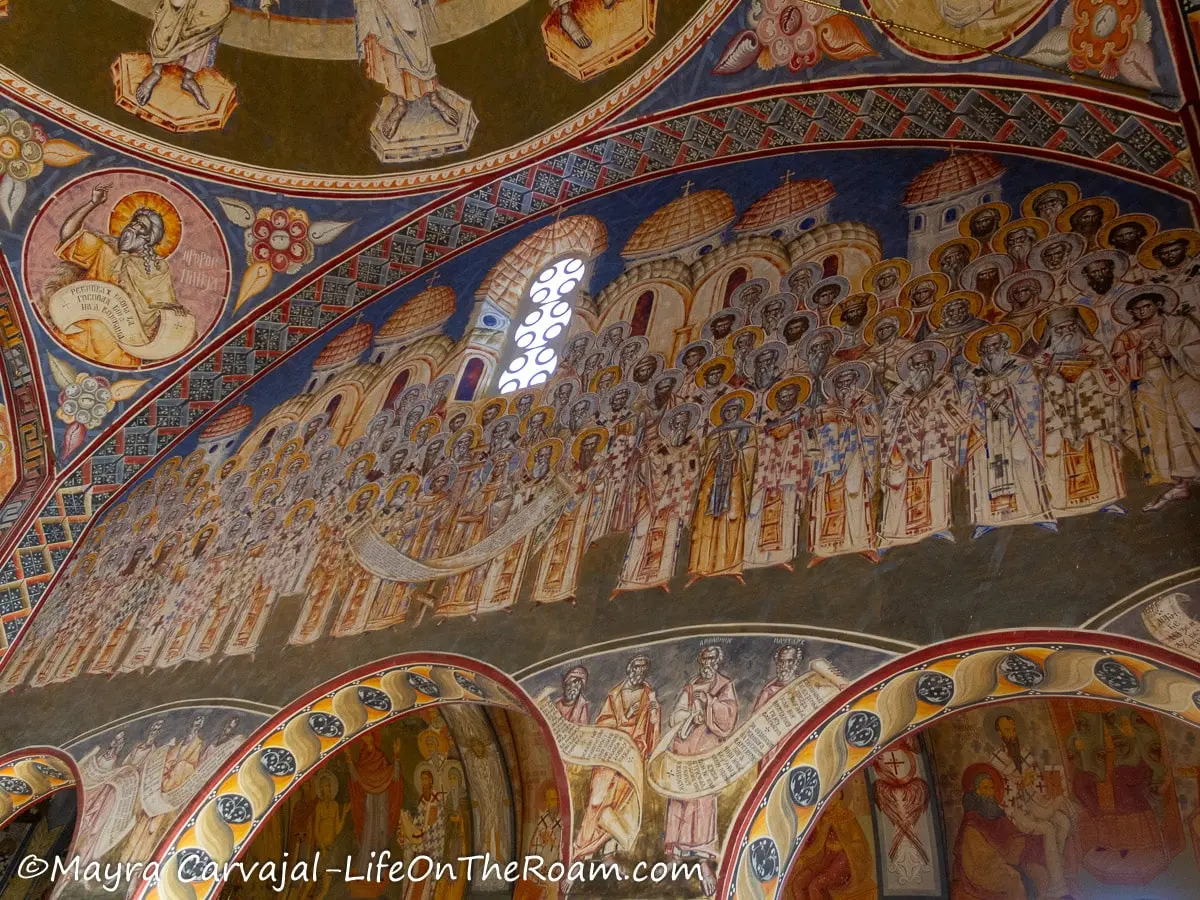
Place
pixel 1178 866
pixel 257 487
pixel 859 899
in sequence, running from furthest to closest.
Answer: pixel 257 487 < pixel 859 899 < pixel 1178 866

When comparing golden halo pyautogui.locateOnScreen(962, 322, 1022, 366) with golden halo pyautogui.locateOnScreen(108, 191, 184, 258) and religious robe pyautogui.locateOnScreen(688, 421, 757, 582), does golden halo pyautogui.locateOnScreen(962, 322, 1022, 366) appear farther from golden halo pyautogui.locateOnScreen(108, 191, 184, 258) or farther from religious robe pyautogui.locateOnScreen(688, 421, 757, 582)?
golden halo pyautogui.locateOnScreen(108, 191, 184, 258)

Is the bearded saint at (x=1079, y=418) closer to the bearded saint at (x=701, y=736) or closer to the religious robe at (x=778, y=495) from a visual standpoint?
the religious robe at (x=778, y=495)

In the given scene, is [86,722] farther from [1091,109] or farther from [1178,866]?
[1091,109]

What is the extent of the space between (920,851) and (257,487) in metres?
6.81

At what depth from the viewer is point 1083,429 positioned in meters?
6.42

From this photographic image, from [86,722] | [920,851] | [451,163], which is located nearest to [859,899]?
[920,851]

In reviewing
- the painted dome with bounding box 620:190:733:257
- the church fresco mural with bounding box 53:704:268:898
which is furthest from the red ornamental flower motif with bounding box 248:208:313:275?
the church fresco mural with bounding box 53:704:268:898

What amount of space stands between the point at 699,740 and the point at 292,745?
3.40 metres

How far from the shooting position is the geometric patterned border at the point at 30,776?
896cm

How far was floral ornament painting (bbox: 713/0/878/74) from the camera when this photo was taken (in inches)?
375

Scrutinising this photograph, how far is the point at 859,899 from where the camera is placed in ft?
28.2

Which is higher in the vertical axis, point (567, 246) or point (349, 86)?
point (349, 86)

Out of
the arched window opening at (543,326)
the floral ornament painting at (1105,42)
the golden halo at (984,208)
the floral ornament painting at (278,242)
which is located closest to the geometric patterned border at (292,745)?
the arched window opening at (543,326)

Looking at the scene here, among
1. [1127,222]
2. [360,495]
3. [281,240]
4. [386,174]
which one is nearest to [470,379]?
[360,495]
